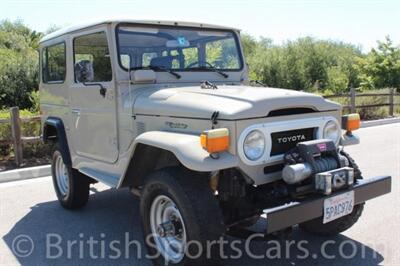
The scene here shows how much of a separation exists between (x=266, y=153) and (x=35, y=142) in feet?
21.7

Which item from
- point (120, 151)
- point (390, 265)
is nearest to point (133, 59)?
point (120, 151)

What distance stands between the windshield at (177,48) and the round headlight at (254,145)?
1.58 m

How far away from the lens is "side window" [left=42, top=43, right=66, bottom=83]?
Result: 5570 mm

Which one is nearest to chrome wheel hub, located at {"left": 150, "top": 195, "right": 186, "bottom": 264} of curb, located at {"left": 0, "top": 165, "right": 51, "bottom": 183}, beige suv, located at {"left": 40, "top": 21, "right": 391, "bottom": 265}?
beige suv, located at {"left": 40, "top": 21, "right": 391, "bottom": 265}

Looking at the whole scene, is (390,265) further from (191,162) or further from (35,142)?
(35,142)

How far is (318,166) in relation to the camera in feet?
11.4

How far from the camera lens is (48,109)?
6094mm

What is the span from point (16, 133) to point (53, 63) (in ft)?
10.0

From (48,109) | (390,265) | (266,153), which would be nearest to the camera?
(266,153)

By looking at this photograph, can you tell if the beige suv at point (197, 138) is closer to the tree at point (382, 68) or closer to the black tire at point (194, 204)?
the black tire at point (194, 204)

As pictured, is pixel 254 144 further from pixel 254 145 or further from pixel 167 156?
pixel 167 156

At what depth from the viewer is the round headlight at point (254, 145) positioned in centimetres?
343

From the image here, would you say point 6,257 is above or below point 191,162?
below

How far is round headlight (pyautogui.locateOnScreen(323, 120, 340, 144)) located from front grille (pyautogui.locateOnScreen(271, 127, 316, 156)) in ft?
0.55
